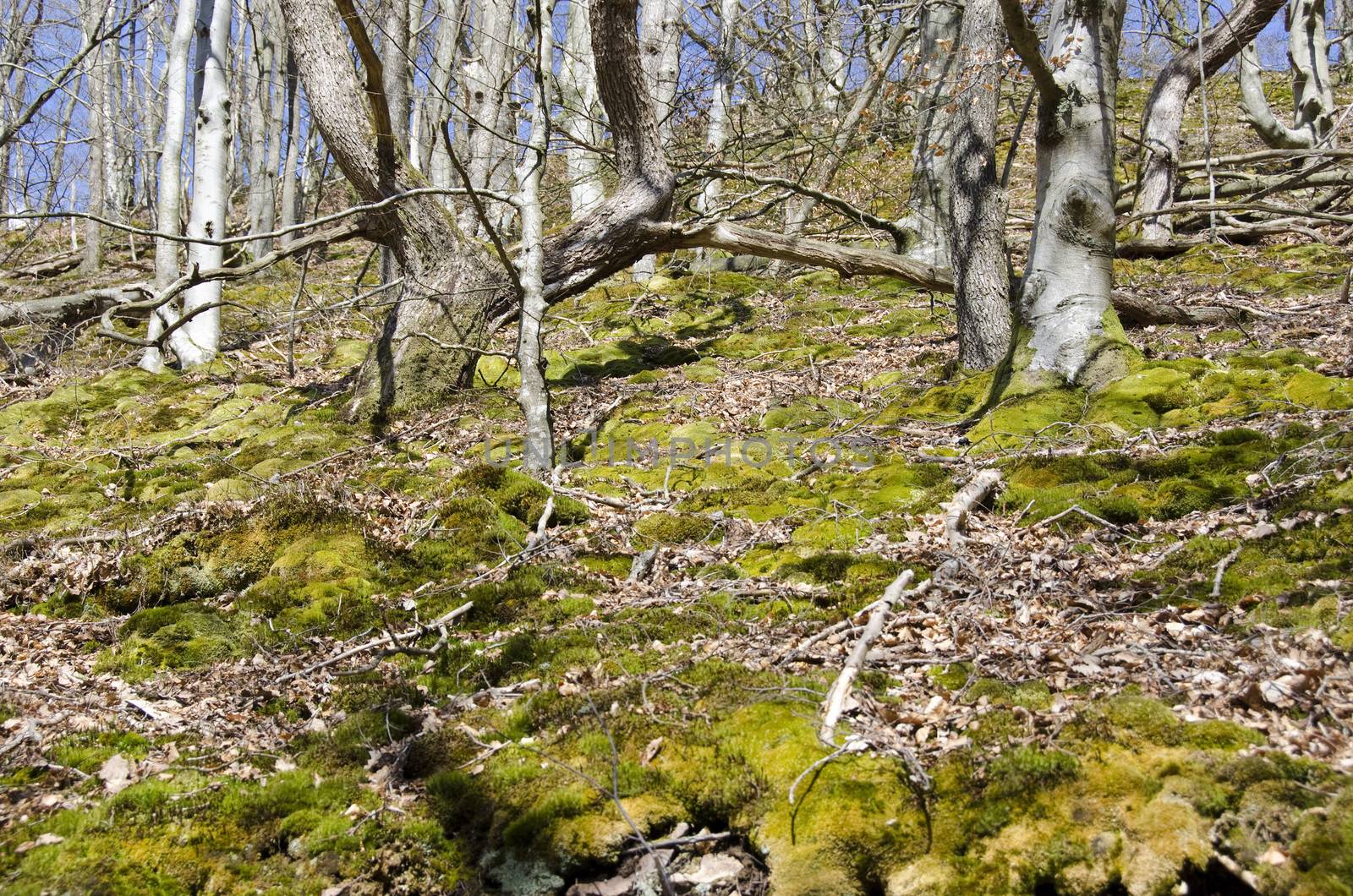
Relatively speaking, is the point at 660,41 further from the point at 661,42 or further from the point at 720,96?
the point at 720,96

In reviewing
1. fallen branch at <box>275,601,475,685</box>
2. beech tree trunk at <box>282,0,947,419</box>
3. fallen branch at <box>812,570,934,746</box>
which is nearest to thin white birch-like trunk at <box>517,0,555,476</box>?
beech tree trunk at <box>282,0,947,419</box>

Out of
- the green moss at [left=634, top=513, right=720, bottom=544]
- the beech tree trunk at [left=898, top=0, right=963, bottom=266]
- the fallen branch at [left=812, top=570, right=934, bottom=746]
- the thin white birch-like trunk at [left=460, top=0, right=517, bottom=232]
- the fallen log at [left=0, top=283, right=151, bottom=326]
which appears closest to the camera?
the fallen branch at [left=812, top=570, right=934, bottom=746]

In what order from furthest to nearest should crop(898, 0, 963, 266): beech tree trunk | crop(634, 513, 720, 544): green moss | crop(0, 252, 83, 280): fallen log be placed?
crop(0, 252, 83, 280): fallen log, crop(898, 0, 963, 266): beech tree trunk, crop(634, 513, 720, 544): green moss

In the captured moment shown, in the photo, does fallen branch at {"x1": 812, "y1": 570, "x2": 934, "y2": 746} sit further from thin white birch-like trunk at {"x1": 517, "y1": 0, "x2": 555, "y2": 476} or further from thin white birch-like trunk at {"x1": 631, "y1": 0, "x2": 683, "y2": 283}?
thin white birch-like trunk at {"x1": 631, "y1": 0, "x2": 683, "y2": 283}

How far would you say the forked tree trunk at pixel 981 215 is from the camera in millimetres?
7715

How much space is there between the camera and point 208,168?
10.3 meters

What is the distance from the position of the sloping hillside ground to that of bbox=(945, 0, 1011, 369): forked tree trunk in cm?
68

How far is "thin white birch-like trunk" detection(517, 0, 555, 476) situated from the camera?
651 centimetres

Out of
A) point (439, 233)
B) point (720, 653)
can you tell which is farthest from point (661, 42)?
point (720, 653)

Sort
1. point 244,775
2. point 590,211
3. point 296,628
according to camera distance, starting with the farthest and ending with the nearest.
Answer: point 590,211 < point 296,628 < point 244,775

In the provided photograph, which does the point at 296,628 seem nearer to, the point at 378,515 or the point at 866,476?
the point at 378,515

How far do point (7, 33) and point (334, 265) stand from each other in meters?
8.53

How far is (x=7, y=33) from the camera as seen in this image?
9.85 meters

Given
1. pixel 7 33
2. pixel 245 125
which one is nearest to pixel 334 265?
pixel 7 33
